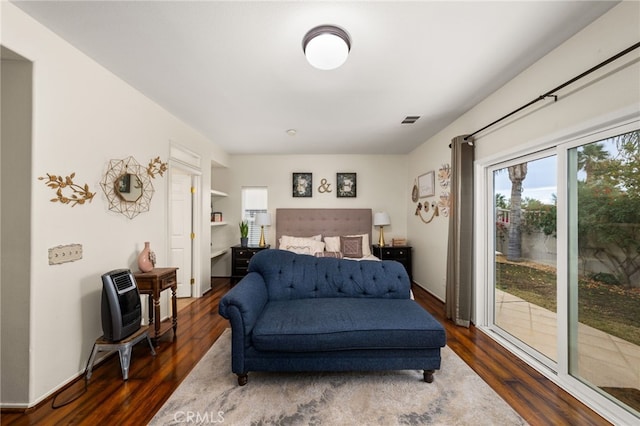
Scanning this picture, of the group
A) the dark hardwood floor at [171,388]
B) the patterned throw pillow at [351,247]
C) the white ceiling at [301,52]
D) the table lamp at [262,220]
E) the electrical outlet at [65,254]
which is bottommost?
the dark hardwood floor at [171,388]

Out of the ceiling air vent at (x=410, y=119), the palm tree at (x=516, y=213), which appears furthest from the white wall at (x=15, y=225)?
the palm tree at (x=516, y=213)

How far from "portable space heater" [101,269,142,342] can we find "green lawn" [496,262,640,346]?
3536 millimetres

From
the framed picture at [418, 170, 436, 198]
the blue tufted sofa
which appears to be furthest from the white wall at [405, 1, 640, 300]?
the blue tufted sofa

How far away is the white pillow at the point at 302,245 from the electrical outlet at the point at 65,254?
116 inches

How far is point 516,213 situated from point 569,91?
119 cm

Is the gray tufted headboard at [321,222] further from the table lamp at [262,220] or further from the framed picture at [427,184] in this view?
the framed picture at [427,184]

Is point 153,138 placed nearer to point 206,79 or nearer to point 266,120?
point 206,79

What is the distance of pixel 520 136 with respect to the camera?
2.30m

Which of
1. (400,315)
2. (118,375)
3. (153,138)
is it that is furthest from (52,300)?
(400,315)

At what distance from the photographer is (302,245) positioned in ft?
15.5

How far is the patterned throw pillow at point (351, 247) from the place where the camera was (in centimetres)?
466

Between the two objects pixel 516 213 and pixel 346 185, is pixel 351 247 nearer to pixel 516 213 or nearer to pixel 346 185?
pixel 346 185

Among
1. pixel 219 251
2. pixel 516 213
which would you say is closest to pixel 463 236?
pixel 516 213

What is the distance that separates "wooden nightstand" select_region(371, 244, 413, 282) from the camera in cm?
477
